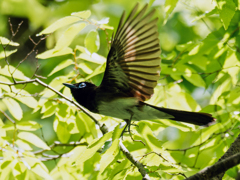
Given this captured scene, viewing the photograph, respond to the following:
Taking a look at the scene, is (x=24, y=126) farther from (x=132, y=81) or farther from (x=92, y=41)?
(x=132, y=81)

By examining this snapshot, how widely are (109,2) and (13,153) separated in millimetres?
3287

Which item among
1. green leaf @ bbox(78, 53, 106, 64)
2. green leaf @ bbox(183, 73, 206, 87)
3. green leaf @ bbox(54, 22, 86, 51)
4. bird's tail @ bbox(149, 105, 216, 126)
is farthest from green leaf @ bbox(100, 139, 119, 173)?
green leaf @ bbox(183, 73, 206, 87)

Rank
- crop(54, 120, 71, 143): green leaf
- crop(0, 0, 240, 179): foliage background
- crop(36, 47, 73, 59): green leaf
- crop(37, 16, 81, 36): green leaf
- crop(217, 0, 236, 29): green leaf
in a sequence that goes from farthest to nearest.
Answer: crop(54, 120, 71, 143): green leaf, crop(36, 47, 73, 59): green leaf, crop(37, 16, 81, 36): green leaf, crop(0, 0, 240, 179): foliage background, crop(217, 0, 236, 29): green leaf

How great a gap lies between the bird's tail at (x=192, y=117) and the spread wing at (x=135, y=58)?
0.30 m

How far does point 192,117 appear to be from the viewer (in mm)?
2746

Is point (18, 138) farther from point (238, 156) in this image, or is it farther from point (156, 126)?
point (238, 156)

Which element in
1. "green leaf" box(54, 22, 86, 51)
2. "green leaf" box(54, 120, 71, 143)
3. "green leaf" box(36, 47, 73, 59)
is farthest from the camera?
"green leaf" box(54, 120, 71, 143)

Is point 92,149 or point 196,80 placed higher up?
point 196,80

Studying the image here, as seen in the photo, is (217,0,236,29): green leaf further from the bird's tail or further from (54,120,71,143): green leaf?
(54,120,71,143): green leaf

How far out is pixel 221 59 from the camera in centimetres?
315

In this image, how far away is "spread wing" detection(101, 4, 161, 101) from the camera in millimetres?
2180

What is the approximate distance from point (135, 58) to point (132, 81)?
256 mm

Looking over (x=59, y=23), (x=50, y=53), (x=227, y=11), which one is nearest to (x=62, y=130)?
(x=50, y=53)

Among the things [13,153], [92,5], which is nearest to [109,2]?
[92,5]
